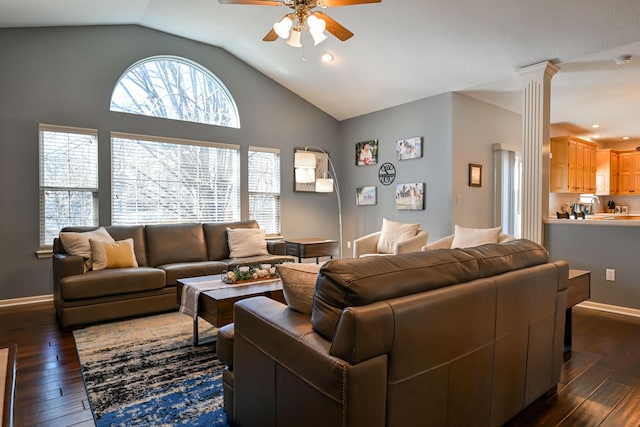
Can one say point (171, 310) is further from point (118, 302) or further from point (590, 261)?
point (590, 261)

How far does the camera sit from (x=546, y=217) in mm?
4238

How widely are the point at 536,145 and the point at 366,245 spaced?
7.89ft

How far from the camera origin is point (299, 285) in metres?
1.52

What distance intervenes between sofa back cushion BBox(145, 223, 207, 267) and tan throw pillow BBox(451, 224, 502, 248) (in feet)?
9.89

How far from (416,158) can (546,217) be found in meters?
1.95

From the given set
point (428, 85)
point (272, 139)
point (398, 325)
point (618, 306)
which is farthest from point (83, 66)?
point (618, 306)

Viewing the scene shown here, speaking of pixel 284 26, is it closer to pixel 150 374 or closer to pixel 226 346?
pixel 226 346

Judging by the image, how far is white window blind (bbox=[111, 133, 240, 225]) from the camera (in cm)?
Result: 468

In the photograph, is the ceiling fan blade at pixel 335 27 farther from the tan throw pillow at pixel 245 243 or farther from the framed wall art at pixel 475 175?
the framed wall art at pixel 475 175

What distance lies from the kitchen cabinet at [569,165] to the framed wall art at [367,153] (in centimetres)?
342

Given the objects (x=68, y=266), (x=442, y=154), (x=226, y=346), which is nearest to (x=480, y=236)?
(x=442, y=154)

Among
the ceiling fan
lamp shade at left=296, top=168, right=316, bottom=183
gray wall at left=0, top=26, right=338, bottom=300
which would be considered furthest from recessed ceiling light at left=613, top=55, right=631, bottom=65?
gray wall at left=0, top=26, right=338, bottom=300

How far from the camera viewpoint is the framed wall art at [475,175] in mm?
5359

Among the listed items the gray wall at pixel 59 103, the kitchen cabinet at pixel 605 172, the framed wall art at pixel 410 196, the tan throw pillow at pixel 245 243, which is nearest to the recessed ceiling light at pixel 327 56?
the gray wall at pixel 59 103
